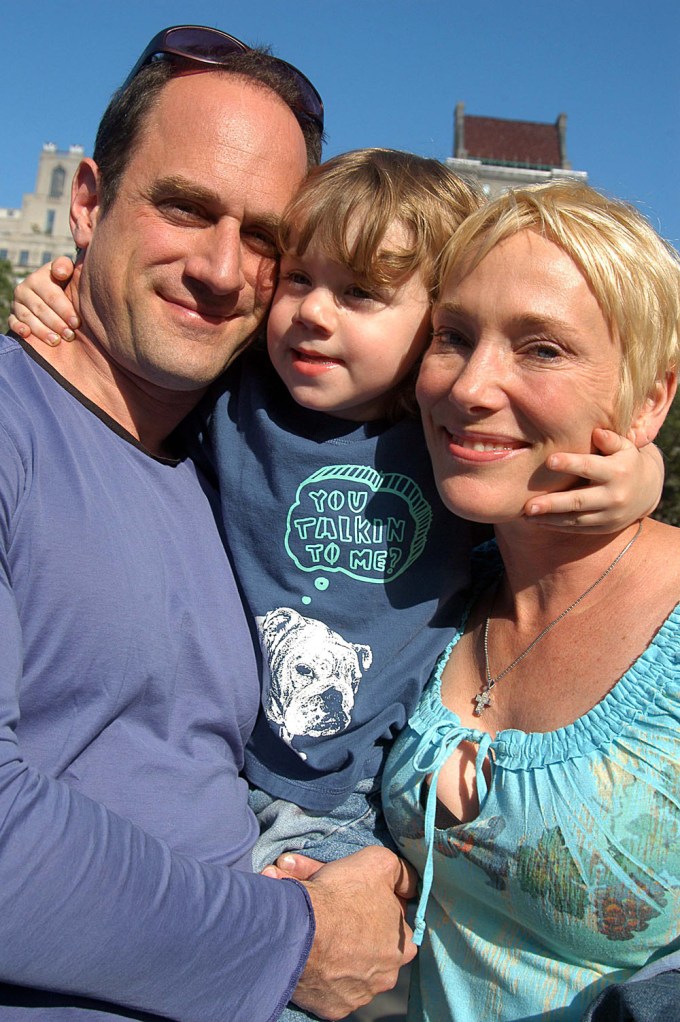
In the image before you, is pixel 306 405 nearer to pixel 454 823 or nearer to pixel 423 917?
pixel 454 823

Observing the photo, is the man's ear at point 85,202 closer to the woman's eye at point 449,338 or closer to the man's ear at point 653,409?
the woman's eye at point 449,338

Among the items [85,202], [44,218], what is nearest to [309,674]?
[85,202]

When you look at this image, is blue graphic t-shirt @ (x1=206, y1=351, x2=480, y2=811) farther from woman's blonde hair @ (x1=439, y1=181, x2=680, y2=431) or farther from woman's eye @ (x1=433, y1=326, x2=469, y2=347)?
woman's blonde hair @ (x1=439, y1=181, x2=680, y2=431)

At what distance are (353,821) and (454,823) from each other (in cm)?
38

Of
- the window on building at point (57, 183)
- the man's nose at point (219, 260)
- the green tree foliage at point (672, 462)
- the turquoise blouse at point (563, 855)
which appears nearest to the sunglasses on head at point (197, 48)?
the man's nose at point (219, 260)

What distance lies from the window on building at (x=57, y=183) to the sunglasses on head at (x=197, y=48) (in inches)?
3348

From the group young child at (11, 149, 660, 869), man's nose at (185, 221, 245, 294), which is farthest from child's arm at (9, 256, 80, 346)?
man's nose at (185, 221, 245, 294)

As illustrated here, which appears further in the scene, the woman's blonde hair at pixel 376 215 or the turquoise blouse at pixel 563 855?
the woman's blonde hair at pixel 376 215

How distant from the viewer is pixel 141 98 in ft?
7.97

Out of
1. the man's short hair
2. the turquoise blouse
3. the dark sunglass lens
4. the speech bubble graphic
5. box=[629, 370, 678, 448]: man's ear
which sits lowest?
the turquoise blouse

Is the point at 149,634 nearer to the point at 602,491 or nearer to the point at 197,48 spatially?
the point at 602,491

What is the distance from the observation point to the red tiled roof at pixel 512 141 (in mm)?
51312

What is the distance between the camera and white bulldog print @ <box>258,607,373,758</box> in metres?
2.25

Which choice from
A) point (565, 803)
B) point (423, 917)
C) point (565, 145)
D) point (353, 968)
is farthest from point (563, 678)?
point (565, 145)
